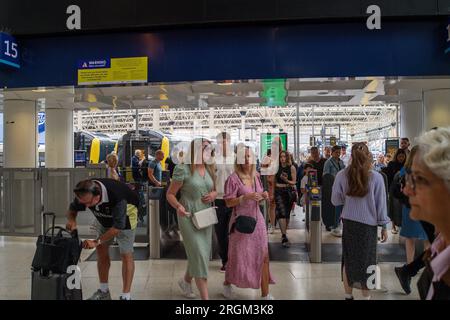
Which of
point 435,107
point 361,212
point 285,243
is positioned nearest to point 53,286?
point 361,212

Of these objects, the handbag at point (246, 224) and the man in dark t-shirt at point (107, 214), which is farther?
the handbag at point (246, 224)

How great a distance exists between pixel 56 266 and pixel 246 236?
173cm

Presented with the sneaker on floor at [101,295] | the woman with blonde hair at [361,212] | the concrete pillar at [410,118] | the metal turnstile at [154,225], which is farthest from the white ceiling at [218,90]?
the sneaker on floor at [101,295]

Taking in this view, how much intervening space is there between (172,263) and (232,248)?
6.74 ft

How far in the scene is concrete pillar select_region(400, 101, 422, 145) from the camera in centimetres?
1008

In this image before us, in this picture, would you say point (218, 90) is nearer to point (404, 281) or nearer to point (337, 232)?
point (337, 232)

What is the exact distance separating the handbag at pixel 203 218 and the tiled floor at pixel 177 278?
0.92 m

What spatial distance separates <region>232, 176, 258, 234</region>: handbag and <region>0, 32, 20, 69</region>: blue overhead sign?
4.58 meters

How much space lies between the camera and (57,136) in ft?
36.3

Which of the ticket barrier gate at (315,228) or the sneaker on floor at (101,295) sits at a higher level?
the ticket barrier gate at (315,228)

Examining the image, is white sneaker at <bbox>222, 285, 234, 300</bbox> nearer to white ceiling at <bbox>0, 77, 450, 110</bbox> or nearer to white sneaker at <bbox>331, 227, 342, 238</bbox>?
white ceiling at <bbox>0, 77, 450, 110</bbox>

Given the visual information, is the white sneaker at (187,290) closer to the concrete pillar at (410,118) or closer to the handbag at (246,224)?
the handbag at (246,224)

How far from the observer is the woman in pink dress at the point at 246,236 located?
165 inches

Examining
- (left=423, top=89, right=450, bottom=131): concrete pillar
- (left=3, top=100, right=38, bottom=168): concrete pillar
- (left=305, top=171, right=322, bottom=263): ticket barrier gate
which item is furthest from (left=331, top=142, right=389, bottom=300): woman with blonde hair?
(left=3, top=100, right=38, bottom=168): concrete pillar
